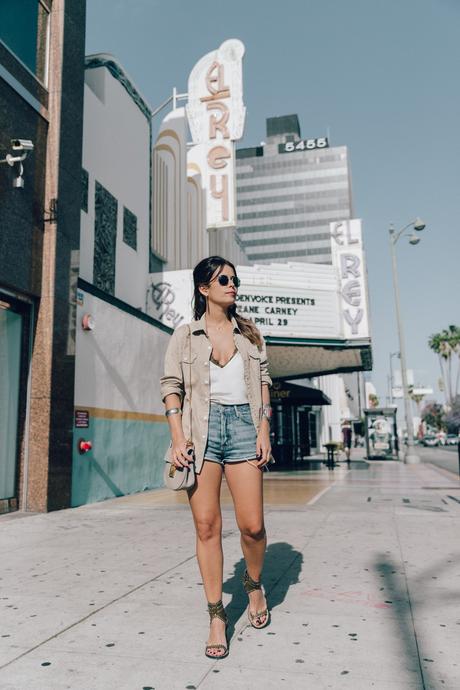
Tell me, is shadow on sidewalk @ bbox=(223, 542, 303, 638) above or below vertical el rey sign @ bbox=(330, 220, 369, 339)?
below

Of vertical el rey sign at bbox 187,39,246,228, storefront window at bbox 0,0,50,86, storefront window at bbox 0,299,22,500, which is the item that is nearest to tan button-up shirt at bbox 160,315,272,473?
storefront window at bbox 0,299,22,500

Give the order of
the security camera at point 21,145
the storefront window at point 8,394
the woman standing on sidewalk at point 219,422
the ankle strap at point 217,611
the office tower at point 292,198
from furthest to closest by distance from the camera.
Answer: the office tower at point 292,198, the storefront window at point 8,394, the security camera at point 21,145, the woman standing on sidewalk at point 219,422, the ankle strap at point 217,611

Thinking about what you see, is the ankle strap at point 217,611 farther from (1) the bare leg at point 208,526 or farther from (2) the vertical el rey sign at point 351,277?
(2) the vertical el rey sign at point 351,277

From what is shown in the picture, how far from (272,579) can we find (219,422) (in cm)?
181

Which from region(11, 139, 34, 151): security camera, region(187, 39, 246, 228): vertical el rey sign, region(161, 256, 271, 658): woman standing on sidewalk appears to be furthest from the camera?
region(187, 39, 246, 228): vertical el rey sign

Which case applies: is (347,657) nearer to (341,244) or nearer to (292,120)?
(341,244)

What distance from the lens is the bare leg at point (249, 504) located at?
124 inches

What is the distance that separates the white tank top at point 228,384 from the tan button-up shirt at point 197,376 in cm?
4

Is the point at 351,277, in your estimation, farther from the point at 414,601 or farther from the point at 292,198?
the point at 292,198

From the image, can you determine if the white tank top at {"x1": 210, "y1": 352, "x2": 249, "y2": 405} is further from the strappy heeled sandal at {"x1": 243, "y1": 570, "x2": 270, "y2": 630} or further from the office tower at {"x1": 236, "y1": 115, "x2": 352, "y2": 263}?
the office tower at {"x1": 236, "y1": 115, "x2": 352, "y2": 263}

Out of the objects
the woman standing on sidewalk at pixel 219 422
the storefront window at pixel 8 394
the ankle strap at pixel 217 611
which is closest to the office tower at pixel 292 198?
the storefront window at pixel 8 394

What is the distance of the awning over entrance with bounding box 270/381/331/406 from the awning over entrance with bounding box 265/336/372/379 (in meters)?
0.75

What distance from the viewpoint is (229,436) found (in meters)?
3.21

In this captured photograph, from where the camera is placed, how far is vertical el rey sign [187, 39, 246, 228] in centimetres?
1823
